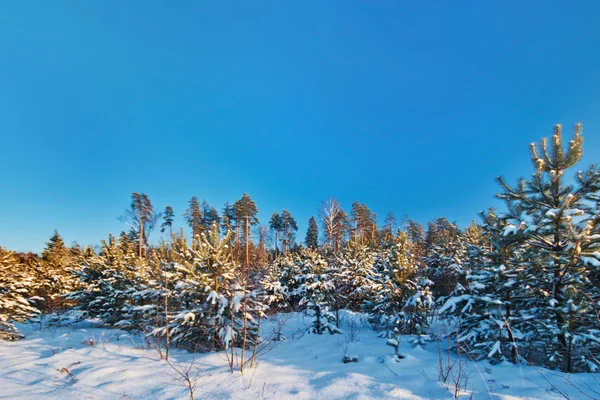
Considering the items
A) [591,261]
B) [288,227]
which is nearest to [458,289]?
[591,261]

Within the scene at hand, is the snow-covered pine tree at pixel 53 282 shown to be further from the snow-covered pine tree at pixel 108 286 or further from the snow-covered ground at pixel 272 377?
the snow-covered ground at pixel 272 377

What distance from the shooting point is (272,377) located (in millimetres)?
5184

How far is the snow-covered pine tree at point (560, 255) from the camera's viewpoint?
4.77m

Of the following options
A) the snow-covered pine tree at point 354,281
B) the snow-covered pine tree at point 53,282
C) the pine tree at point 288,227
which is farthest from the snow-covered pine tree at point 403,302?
the pine tree at point 288,227

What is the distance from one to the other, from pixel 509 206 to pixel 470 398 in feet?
14.5

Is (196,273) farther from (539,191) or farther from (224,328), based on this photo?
(539,191)

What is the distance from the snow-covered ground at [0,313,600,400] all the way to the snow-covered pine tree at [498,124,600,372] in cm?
78

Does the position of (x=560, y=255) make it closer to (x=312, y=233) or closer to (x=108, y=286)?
(x=108, y=286)

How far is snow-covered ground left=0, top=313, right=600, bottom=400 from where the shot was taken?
414cm

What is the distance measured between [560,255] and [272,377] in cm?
642

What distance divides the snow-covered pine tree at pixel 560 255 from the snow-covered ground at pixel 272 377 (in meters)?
0.78

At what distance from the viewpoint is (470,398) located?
3.70m

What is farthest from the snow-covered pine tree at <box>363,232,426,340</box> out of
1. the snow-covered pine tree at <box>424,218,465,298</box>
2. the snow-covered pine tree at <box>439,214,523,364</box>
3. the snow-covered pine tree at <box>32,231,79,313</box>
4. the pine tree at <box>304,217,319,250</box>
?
the pine tree at <box>304,217,319,250</box>

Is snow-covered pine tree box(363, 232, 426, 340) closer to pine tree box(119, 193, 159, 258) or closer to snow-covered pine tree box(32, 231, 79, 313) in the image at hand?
snow-covered pine tree box(32, 231, 79, 313)
